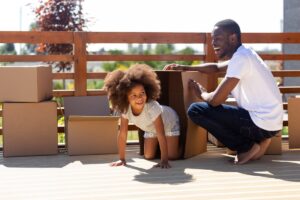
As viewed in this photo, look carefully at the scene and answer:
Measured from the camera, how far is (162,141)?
4.30 metres

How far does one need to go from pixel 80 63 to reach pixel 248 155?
205 centimetres

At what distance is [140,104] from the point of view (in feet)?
14.4

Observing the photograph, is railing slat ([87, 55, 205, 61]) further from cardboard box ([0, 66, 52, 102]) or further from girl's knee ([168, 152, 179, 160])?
girl's knee ([168, 152, 179, 160])

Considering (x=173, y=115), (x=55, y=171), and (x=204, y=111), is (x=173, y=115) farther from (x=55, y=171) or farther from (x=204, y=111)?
(x=55, y=171)

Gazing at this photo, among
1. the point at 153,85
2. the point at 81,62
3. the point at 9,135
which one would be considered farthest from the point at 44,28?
the point at 153,85

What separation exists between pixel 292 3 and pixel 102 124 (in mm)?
7581

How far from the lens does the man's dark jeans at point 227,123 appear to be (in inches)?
176

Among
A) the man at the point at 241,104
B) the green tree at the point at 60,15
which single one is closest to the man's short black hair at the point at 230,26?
the man at the point at 241,104

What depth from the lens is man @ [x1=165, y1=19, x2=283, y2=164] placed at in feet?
14.2

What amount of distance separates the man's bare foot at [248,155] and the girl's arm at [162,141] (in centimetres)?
58

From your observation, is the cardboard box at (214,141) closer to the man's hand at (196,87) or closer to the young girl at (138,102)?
the man's hand at (196,87)

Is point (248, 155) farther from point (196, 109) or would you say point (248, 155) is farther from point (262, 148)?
point (196, 109)

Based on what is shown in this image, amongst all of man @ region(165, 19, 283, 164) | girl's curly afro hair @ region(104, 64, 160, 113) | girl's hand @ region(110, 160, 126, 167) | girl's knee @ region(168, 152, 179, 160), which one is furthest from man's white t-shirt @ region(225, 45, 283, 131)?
girl's hand @ region(110, 160, 126, 167)

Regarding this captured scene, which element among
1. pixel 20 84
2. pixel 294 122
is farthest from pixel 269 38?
pixel 20 84
